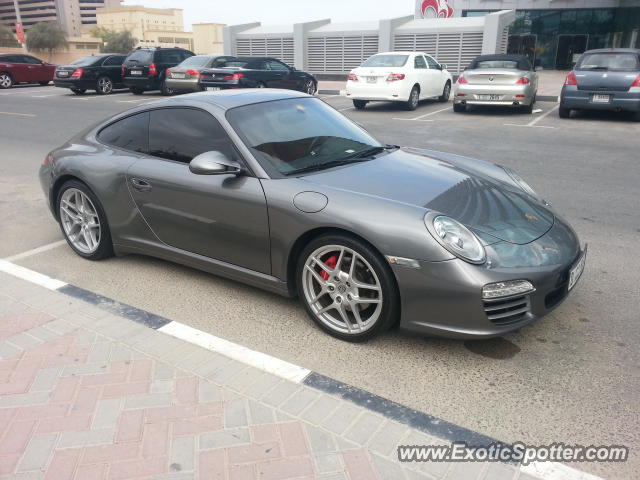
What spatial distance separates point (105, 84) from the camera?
21984 millimetres

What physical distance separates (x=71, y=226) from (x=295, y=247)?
2.49m

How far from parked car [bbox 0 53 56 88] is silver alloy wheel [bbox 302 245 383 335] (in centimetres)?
2732

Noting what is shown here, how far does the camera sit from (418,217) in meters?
3.08

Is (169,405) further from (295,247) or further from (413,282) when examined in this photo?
(413,282)

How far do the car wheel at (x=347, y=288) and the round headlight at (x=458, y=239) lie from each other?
35 cm

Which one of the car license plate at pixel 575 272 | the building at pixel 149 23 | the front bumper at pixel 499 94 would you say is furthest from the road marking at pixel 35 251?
the building at pixel 149 23

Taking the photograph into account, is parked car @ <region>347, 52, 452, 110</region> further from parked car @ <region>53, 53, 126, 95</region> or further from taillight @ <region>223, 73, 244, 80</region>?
parked car @ <region>53, 53, 126, 95</region>

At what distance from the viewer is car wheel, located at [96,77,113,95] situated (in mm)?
21780

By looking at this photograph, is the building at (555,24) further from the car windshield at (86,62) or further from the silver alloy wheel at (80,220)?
the silver alloy wheel at (80,220)

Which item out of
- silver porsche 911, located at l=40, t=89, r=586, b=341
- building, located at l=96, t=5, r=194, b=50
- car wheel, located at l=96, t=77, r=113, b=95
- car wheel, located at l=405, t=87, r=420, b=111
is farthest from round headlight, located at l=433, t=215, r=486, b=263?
building, located at l=96, t=5, r=194, b=50

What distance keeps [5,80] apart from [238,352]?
27441mm

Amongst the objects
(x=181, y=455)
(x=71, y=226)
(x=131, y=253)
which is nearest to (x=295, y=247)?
(x=181, y=455)

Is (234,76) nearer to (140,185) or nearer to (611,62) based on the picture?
(611,62)

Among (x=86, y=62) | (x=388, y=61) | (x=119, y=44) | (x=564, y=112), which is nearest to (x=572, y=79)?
(x=564, y=112)
